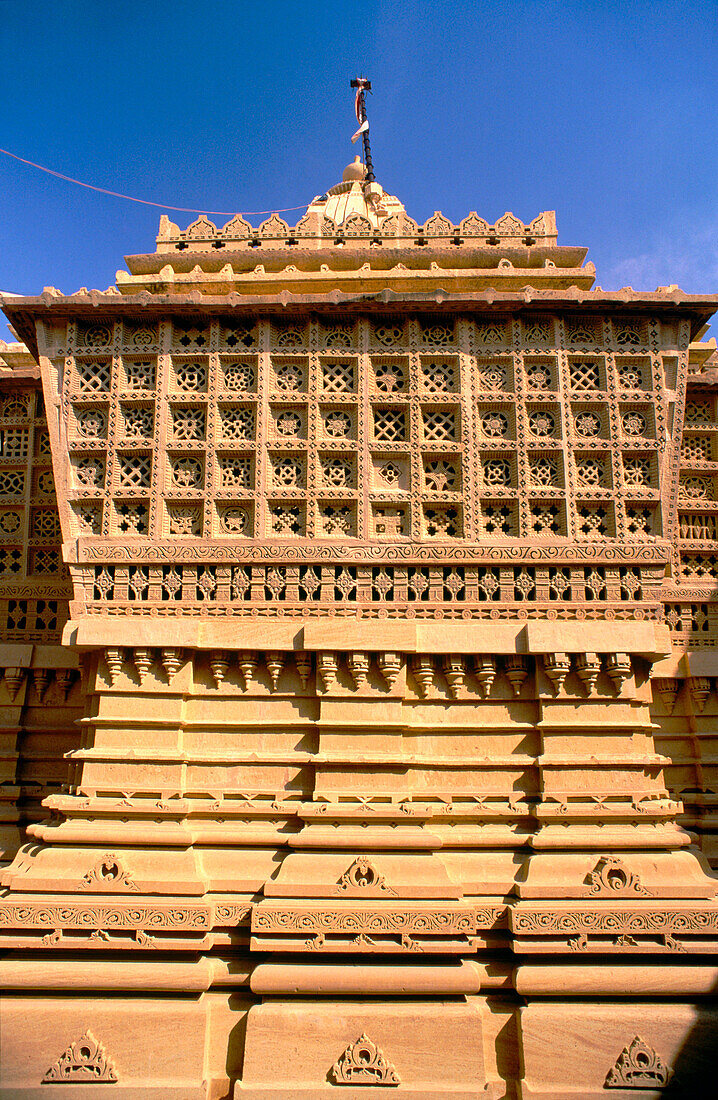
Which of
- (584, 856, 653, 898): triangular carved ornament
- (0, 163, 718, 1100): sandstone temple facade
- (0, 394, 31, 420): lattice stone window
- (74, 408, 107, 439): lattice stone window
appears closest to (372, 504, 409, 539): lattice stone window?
(0, 163, 718, 1100): sandstone temple facade

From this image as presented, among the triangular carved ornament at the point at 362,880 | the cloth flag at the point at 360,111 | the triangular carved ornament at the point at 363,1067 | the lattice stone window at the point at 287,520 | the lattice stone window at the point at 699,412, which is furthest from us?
the cloth flag at the point at 360,111

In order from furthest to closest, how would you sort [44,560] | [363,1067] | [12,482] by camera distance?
[12,482] → [44,560] → [363,1067]

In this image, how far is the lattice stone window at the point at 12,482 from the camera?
8859mm

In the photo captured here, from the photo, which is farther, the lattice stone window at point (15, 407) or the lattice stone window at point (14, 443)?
the lattice stone window at point (15, 407)

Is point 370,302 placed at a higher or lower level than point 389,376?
higher

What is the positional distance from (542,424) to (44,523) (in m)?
6.14

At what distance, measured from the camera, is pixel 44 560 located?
8.69 metres

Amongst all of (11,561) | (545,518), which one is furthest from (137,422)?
(545,518)

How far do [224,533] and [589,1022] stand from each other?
5525 millimetres

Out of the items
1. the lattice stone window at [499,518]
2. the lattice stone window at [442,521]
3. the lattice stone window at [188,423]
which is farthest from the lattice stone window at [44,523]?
the lattice stone window at [499,518]

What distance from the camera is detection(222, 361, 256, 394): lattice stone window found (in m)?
7.63

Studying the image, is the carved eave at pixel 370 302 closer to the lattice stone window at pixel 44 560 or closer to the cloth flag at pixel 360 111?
the lattice stone window at pixel 44 560

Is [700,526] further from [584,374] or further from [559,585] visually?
[559,585]

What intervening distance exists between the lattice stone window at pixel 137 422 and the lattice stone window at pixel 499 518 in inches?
146
